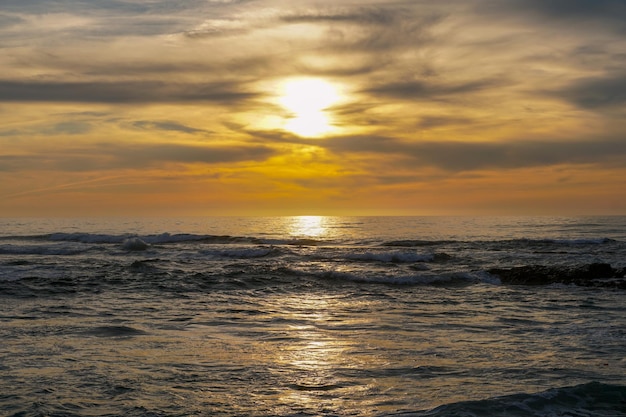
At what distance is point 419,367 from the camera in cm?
997

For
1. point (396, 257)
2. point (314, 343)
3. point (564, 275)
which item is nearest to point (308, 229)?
point (396, 257)

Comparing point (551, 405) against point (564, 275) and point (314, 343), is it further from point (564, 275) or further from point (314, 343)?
point (564, 275)

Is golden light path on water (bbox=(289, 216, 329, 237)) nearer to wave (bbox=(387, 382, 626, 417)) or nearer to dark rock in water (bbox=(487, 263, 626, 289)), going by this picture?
dark rock in water (bbox=(487, 263, 626, 289))

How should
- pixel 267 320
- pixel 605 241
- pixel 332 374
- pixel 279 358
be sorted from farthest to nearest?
pixel 605 241 → pixel 267 320 → pixel 279 358 → pixel 332 374

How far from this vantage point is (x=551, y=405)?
7.87 meters

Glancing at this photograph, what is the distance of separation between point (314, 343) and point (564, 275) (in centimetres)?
1637

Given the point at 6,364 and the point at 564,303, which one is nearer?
the point at 6,364

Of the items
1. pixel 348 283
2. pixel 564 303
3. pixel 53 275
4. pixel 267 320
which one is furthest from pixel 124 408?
pixel 53 275

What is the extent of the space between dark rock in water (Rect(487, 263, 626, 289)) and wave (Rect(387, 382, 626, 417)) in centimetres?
1573

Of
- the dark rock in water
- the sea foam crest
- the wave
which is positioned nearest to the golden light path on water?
the sea foam crest

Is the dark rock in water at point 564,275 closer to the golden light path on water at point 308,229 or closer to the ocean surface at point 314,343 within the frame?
the ocean surface at point 314,343

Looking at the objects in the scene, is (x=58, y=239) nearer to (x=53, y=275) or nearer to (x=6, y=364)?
(x=53, y=275)

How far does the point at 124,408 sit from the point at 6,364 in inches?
133

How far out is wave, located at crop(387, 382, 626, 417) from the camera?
7.55 meters
